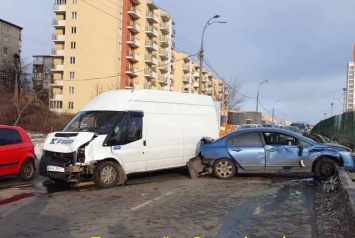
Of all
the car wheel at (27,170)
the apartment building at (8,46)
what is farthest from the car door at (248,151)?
the apartment building at (8,46)

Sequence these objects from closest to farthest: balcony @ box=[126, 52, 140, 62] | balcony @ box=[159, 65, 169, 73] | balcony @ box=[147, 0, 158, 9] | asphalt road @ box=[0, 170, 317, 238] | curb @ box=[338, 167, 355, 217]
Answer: asphalt road @ box=[0, 170, 317, 238] → curb @ box=[338, 167, 355, 217] → balcony @ box=[126, 52, 140, 62] → balcony @ box=[147, 0, 158, 9] → balcony @ box=[159, 65, 169, 73]

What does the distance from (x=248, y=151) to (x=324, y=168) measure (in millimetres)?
2129

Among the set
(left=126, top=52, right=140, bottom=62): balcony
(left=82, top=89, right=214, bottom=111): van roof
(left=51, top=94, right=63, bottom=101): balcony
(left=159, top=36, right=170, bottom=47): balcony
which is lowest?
(left=82, top=89, right=214, bottom=111): van roof

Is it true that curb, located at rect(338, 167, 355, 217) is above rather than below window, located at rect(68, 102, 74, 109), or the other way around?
below

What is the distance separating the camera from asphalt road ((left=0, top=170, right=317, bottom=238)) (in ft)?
23.2

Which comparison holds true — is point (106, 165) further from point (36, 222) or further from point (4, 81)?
point (4, 81)

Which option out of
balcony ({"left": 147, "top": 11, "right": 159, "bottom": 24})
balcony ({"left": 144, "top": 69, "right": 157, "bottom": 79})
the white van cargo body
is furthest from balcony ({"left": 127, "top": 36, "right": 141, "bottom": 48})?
the white van cargo body

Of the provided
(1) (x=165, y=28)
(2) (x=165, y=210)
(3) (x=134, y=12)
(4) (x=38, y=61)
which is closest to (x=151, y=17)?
(3) (x=134, y=12)

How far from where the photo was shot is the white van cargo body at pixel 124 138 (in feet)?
38.3

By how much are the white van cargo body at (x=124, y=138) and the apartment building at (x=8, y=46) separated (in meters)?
81.4

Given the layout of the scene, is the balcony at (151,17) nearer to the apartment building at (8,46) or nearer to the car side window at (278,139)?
the apartment building at (8,46)

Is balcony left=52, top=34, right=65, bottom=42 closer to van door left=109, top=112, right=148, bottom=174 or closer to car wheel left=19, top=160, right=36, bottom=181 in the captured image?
car wheel left=19, top=160, right=36, bottom=181

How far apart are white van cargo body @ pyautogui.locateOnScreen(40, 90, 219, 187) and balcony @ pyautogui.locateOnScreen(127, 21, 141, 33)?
66915mm

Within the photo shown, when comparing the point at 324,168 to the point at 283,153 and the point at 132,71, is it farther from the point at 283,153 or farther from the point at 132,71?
the point at 132,71
